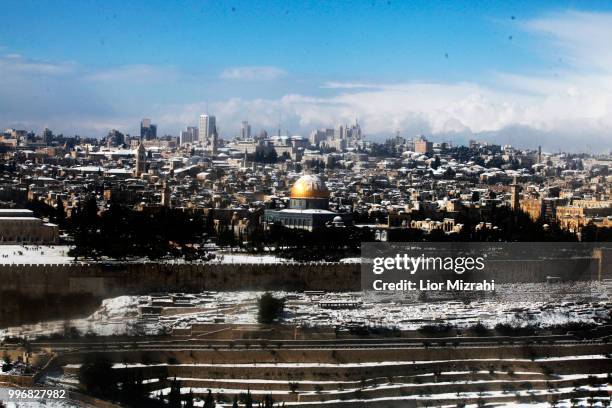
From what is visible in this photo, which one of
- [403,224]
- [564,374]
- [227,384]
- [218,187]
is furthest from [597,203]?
[227,384]

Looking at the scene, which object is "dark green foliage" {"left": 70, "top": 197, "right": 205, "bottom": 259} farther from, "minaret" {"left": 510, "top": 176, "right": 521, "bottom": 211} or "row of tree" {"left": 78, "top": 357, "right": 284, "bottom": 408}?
"minaret" {"left": 510, "top": 176, "right": 521, "bottom": 211}

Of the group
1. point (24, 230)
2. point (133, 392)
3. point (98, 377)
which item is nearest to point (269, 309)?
point (98, 377)

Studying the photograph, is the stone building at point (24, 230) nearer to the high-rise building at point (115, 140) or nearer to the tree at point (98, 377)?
the tree at point (98, 377)

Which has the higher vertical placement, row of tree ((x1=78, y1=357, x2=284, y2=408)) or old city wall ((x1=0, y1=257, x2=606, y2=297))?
old city wall ((x1=0, y1=257, x2=606, y2=297))

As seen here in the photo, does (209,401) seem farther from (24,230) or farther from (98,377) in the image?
(24,230)

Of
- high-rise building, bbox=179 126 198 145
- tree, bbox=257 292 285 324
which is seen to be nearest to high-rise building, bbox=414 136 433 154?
high-rise building, bbox=179 126 198 145

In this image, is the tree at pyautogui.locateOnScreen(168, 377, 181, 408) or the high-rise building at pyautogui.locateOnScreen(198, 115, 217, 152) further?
the high-rise building at pyautogui.locateOnScreen(198, 115, 217, 152)
